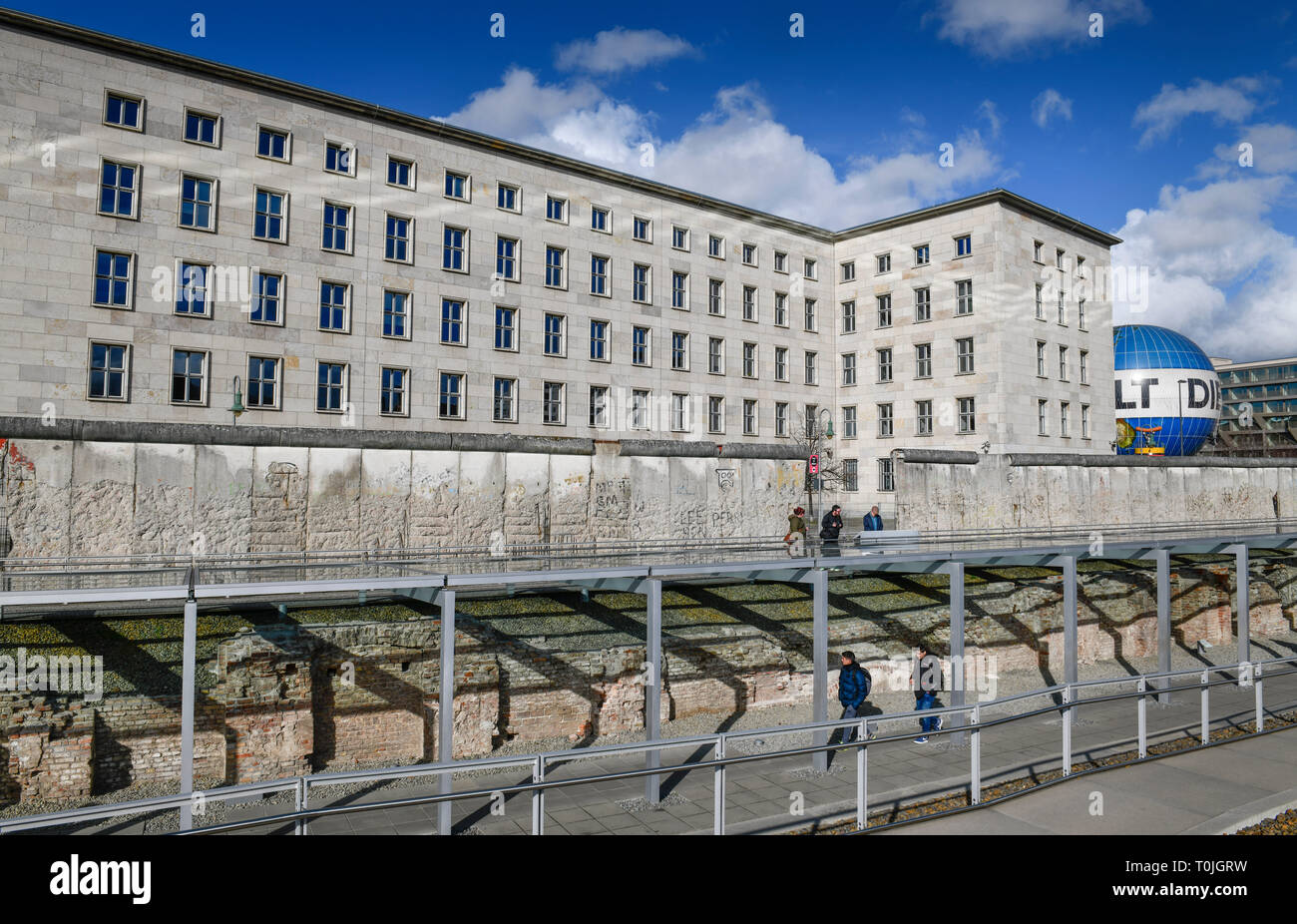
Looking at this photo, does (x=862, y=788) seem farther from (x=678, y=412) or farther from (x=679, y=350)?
(x=679, y=350)

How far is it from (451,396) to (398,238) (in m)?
6.51

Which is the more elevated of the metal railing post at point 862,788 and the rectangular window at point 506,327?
the rectangular window at point 506,327

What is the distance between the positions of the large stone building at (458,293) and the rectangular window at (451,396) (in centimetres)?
9

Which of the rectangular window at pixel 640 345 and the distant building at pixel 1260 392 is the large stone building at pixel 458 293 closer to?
the rectangular window at pixel 640 345

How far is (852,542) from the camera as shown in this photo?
746 inches

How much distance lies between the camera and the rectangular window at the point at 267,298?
98.4 feet

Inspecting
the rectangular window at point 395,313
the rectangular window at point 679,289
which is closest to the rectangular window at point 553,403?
the rectangular window at point 395,313

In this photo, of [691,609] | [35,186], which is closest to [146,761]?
[691,609]

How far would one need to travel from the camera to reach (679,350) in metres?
41.2

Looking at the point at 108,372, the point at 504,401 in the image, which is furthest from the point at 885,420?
the point at 108,372

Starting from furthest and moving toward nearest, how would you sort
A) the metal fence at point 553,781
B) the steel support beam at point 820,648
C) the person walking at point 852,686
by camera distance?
1. the person walking at point 852,686
2. the steel support beam at point 820,648
3. the metal fence at point 553,781

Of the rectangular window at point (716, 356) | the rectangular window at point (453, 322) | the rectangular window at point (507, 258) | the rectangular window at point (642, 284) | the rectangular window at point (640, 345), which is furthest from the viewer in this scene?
the rectangular window at point (716, 356)

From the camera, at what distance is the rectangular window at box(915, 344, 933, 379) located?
4191 cm
